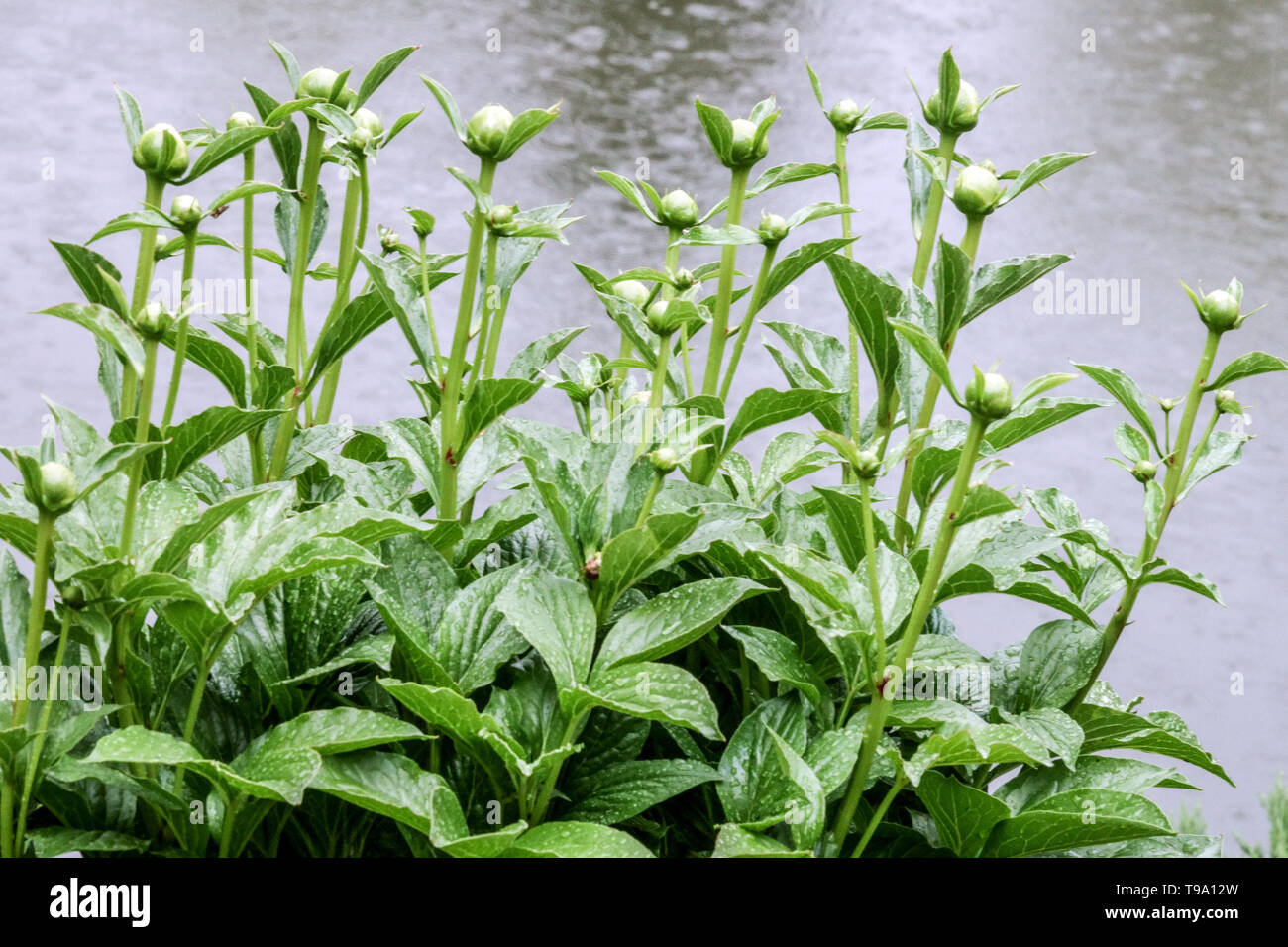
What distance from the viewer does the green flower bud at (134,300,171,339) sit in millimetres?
A: 388

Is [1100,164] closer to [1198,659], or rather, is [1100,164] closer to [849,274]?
[1198,659]

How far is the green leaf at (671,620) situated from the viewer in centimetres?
43

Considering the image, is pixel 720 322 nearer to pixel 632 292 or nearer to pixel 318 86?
pixel 632 292

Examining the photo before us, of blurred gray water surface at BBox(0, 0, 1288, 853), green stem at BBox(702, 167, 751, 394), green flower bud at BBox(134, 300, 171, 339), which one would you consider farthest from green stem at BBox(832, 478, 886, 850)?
blurred gray water surface at BBox(0, 0, 1288, 853)

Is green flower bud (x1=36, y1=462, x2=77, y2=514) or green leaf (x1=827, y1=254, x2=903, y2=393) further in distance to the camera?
green leaf (x1=827, y1=254, x2=903, y2=393)

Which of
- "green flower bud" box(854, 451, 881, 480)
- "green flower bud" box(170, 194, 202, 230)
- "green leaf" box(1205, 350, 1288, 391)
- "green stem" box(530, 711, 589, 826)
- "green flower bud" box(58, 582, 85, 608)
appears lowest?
"green stem" box(530, 711, 589, 826)

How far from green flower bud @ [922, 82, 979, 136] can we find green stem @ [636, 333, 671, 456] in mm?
126

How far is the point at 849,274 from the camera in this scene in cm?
50

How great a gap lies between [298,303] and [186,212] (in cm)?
12

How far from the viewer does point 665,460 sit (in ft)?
1.40

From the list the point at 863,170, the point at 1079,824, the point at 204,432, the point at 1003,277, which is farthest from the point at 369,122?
the point at 863,170

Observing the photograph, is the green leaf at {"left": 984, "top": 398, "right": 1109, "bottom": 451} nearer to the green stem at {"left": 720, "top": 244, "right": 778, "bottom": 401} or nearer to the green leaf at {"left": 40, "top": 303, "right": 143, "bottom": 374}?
the green stem at {"left": 720, "top": 244, "right": 778, "bottom": 401}
